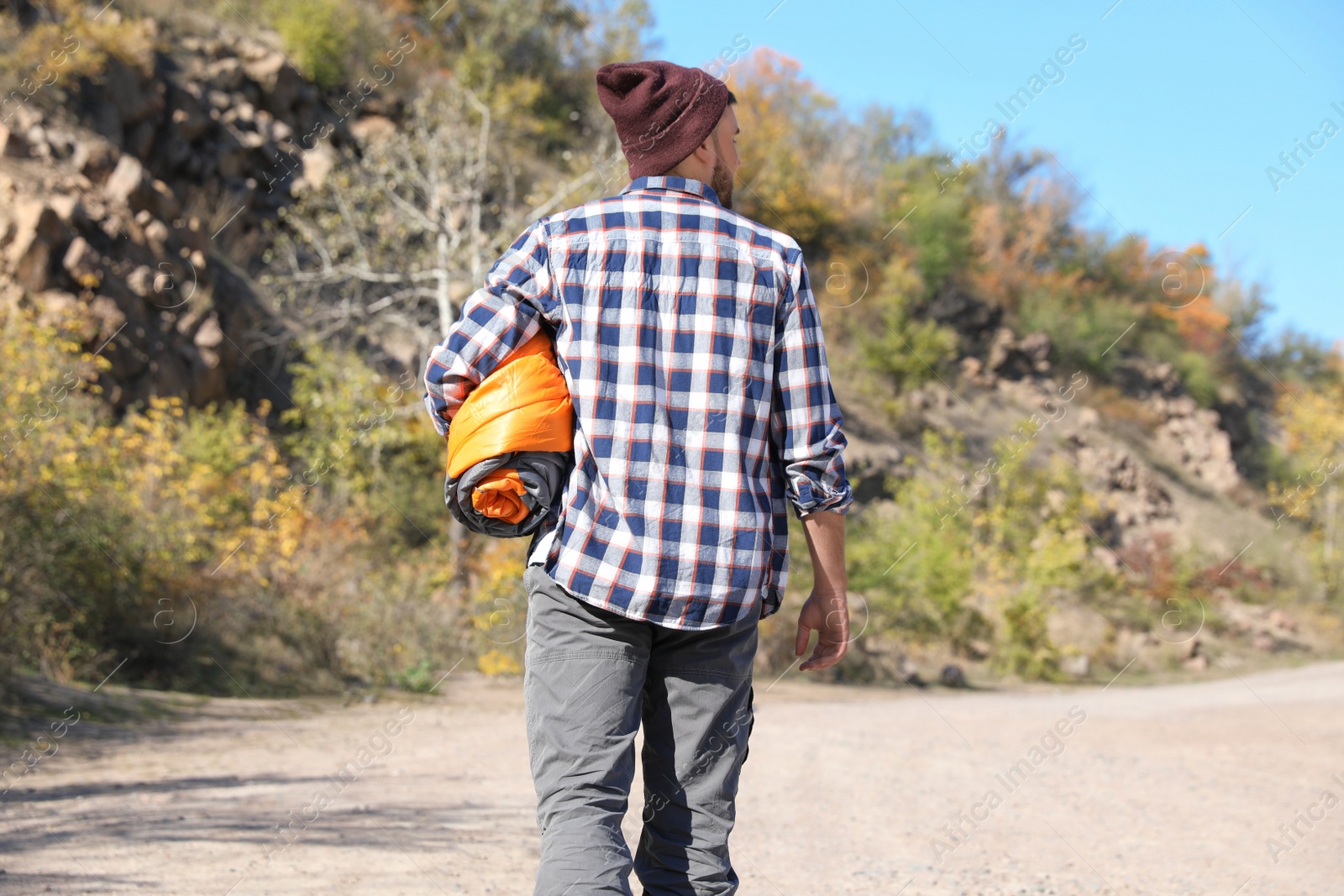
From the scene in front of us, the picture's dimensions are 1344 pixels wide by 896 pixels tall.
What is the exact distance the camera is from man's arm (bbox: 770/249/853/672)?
187 centimetres

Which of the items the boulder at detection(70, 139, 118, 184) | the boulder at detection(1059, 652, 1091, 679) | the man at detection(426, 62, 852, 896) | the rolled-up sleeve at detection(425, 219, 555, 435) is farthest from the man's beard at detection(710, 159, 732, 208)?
the boulder at detection(1059, 652, 1091, 679)

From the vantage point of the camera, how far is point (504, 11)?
21812 millimetres

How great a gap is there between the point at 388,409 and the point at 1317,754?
927 centimetres

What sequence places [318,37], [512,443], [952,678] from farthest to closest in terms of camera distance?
[318,37] → [952,678] → [512,443]

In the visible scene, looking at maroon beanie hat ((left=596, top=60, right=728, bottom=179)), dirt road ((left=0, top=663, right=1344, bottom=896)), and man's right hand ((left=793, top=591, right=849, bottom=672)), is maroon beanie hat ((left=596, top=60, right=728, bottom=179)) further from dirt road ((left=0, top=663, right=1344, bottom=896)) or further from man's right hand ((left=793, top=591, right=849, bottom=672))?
dirt road ((left=0, top=663, right=1344, bottom=896))

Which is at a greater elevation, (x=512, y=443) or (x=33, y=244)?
(x=33, y=244)

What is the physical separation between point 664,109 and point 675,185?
0.48ft

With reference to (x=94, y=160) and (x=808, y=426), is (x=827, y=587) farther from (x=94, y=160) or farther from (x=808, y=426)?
(x=94, y=160)

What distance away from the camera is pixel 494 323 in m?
1.75

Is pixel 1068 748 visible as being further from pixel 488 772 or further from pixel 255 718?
pixel 255 718

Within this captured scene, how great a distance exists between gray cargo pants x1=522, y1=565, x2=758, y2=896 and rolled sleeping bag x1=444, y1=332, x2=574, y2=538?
0.14 metres

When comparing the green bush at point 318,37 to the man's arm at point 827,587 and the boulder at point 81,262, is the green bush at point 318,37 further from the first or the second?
the man's arm at point 827,587

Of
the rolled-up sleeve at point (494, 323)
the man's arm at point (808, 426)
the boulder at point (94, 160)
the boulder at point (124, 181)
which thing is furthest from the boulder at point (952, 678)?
the boulder at point (94, 160)

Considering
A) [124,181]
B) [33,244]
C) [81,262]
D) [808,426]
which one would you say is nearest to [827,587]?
[808,426]
